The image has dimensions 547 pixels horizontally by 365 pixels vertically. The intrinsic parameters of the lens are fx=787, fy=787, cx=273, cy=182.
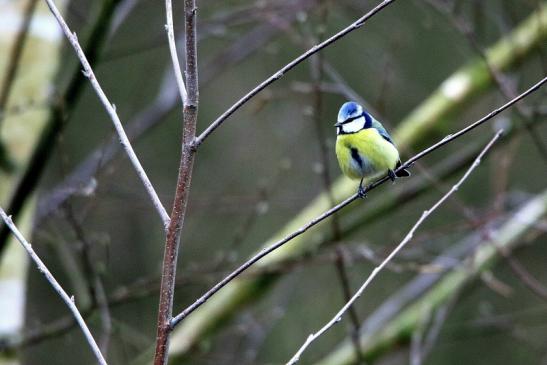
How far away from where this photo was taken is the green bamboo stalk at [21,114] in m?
2.50

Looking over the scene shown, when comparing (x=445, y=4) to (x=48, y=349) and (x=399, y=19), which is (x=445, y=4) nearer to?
(x=399, y=19)

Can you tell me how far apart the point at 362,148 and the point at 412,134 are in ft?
1.41

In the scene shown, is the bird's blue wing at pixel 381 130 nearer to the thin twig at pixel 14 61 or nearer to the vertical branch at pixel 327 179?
the vertical branch at pixel 327 179

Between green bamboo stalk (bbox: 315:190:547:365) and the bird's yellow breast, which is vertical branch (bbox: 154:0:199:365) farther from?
green bamboo stalk (bbox: 315:190:547:365)

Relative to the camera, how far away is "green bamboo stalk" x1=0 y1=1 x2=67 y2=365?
2.50m

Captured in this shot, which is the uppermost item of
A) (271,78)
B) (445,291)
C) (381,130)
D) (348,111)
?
(348,111)

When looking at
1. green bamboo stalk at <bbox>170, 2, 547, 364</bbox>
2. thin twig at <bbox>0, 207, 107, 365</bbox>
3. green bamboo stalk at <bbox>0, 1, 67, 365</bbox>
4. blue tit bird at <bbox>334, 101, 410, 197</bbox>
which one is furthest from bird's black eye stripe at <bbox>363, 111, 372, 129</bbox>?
thin twig at <bbox>0, 207, 107, 365</bbox>

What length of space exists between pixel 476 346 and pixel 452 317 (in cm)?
51

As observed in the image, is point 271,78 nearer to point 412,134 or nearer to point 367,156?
point 367,156

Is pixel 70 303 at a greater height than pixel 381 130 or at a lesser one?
lesser

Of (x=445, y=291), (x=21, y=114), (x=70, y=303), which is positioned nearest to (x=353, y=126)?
(x=445, y=291)

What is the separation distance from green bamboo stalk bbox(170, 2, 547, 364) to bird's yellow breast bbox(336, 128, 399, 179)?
0.90 feet

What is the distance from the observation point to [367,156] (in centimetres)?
276

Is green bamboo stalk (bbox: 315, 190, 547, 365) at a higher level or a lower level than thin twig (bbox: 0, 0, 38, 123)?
lower
